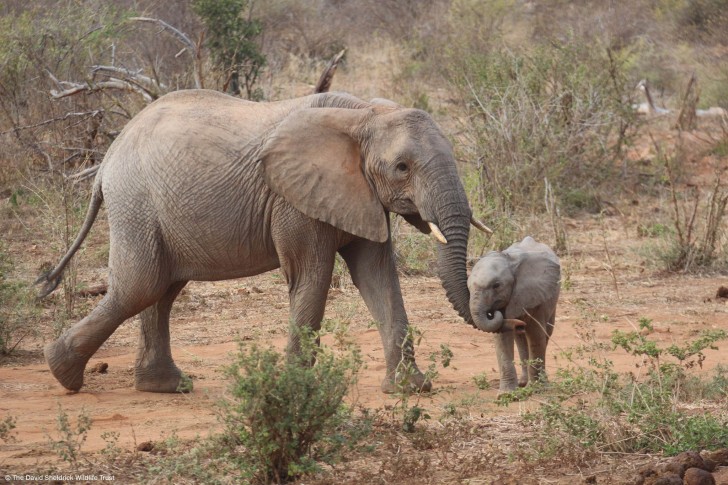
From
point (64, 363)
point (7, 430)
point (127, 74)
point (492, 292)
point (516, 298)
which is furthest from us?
point (127, 74)

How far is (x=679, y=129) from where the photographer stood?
1620 cm

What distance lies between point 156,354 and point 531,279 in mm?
2239

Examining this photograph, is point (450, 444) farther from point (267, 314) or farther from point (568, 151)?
point (568, 151)

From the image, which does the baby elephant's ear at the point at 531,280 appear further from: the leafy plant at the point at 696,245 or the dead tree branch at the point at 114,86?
the dead tree branch at the point at 114,86

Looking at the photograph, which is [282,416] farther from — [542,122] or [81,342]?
[542,122]

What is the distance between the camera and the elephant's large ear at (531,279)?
640 centimetres

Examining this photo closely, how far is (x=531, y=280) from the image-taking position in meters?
6.43

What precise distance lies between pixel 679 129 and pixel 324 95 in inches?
417

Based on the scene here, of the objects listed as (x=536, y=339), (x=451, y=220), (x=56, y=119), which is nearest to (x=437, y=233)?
(x=451, y=220)

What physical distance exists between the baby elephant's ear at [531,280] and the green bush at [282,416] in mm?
1769

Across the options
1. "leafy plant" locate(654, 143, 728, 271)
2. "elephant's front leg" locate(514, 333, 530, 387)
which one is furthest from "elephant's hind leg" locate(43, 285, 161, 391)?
"leafy plant" locate(654, 143, 728, 271)

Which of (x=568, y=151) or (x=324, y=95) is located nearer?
(x=324, y=95)

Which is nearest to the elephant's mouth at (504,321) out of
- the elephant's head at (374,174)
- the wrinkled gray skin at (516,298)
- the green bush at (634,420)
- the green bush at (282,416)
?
the wrinkled gray skin at (516,298)

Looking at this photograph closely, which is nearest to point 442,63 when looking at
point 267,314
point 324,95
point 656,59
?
point 656,59
